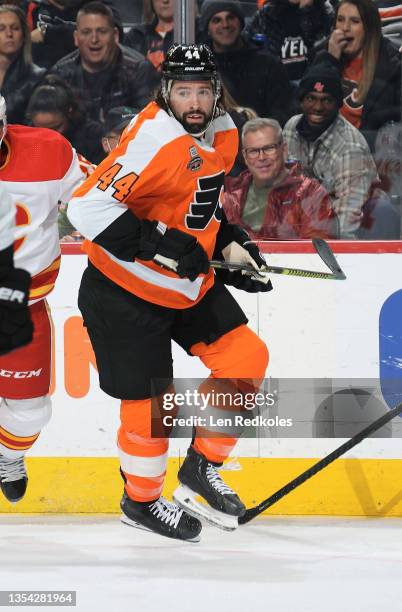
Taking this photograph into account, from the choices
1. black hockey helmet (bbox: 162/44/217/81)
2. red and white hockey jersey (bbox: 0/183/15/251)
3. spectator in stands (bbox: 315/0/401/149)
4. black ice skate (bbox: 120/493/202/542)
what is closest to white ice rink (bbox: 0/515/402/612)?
black ice skate (bbox: 120/493/202/542)

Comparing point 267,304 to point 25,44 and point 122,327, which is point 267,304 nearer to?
point 122,327

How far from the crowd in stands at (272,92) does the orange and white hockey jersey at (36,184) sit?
37.8 inches

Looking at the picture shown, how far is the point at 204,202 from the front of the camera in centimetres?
342

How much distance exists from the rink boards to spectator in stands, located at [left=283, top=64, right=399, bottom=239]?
21 cm

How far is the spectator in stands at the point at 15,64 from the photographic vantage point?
190 inches

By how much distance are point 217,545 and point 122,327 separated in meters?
0.90

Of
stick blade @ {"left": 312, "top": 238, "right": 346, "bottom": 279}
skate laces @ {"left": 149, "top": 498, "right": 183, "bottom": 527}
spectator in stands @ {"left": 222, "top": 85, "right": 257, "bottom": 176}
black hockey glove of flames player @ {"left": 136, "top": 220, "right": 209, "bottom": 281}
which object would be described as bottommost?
skate laces @ {"left": 149, "top": 498, "right": 183, "bottom": 527}

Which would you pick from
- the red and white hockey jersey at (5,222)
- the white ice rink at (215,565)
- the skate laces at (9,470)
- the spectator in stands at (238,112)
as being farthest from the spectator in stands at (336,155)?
the red and white hockey jersey at (5,222)

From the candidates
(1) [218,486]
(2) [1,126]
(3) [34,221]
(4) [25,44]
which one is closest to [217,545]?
(1) [218,486]

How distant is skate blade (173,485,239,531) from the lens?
3.53 metres

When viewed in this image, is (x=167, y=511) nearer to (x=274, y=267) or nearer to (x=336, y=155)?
(x=274, y=267)

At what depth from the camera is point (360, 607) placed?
313 cm

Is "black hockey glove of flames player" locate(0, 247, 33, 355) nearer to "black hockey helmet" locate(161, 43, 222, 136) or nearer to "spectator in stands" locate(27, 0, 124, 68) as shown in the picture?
"black hockey helmet" locate(161, 43, 222, 136)

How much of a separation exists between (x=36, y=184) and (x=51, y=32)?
4.94 feet
